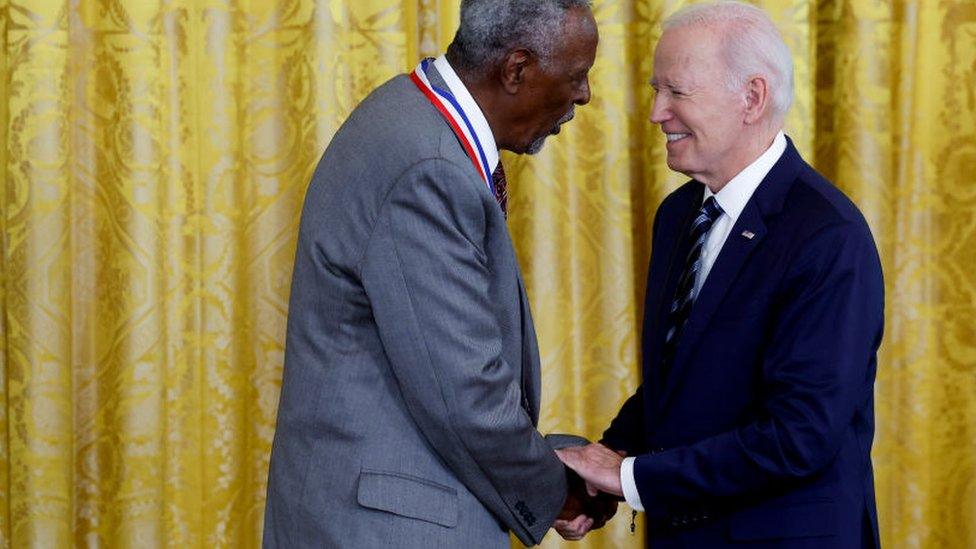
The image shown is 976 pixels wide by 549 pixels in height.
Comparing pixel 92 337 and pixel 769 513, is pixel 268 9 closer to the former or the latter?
pixel 92 337

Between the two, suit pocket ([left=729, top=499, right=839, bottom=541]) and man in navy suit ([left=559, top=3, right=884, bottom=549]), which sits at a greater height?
man in navy suit ([left=559, top=3, right=884, bottom=549])

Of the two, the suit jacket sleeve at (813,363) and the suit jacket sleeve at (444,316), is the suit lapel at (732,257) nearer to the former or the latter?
the suit jacket sleeve at (813,363)

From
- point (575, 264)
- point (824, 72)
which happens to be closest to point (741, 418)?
point (575, 264)

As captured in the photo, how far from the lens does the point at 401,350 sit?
180 centimetres

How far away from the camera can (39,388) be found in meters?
3.15

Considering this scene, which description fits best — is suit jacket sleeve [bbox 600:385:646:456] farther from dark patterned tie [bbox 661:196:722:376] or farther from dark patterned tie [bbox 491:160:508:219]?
dark patterned tie [bbox 491:160:508:219]

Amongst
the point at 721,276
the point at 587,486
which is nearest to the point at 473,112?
the point at 721,276

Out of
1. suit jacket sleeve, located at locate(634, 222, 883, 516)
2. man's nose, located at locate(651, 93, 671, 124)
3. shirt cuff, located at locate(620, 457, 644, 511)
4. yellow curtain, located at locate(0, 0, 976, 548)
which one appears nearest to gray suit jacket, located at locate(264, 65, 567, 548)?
shirt cuff, located at locate(620, 457, 644, 511)

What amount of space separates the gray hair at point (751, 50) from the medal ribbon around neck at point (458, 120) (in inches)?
18.5

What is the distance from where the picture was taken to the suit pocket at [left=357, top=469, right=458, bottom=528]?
184 cm

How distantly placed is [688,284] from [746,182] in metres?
0.19

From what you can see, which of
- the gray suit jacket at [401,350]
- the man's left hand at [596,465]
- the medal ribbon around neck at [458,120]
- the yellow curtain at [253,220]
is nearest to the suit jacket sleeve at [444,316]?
the gray suit jacket at [401,350]

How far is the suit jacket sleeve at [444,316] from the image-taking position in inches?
69.6

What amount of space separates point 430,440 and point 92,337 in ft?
5.23
